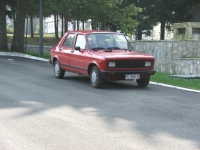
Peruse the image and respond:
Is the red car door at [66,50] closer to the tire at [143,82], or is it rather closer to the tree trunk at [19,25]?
the tire at [143,82]

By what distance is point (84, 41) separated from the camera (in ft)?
46.8

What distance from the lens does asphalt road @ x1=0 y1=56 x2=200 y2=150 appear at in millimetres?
6621

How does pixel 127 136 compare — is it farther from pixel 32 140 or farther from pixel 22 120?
pixel 22 120

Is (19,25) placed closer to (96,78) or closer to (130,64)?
(96,78)

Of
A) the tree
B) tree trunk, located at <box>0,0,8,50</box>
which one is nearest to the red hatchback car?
tree trunk, located at <box>0,0,8,50</box>

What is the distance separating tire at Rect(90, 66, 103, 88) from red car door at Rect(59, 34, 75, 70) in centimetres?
170

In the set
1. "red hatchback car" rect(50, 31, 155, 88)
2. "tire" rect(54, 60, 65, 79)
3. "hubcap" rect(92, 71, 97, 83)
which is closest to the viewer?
"red hatchback car" rect(50, 31, 155, 88)

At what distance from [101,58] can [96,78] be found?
0.63 metres

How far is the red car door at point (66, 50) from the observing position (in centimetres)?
1490

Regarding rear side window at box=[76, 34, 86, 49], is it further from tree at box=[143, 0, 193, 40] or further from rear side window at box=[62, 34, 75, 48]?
tree at box=[143, 0, 193, 40]

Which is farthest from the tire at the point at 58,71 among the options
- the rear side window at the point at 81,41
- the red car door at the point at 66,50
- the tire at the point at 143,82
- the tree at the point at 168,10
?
the tree at the point at 168,10

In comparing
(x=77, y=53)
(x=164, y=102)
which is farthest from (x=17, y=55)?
(x=164, y=102)

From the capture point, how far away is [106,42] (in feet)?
46.4

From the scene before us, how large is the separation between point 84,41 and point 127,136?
7566 millimetres
